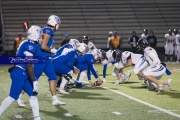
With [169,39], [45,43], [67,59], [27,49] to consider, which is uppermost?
[169,39]

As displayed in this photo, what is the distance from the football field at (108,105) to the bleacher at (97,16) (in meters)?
12.4

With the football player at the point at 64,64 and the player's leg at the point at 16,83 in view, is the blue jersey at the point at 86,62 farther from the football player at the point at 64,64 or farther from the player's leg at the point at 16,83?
the player's leg at the point at 16,83

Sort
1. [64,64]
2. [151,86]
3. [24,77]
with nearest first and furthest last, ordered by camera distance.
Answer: [24,77], [64,64], [151,86]

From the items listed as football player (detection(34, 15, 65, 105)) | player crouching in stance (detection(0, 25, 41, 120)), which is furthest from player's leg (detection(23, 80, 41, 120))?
football player (detection(34, 15, 65, 105))

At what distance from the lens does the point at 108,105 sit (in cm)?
813

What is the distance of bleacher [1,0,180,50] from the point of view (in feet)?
76.9

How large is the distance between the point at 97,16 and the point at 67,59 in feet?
48.8

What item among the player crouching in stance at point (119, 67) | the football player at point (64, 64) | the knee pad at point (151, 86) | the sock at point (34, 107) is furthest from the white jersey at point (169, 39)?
the sock at point (34, 107)

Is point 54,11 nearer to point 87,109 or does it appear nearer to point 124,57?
point 124,57

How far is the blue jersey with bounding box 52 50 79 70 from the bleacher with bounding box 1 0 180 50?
510 inches

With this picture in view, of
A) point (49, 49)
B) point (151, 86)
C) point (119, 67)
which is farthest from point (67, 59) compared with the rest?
point (119, 67)

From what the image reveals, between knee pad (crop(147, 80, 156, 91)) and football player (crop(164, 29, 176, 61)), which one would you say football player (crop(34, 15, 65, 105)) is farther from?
football player (crop(164, 29, 176, 61))

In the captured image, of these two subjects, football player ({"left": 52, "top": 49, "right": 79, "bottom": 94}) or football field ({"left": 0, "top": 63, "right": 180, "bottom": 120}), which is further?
football player ({"left": 52, "top": 49, "right": 79, "bottom": 94})

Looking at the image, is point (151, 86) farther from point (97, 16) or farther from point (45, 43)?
point (97, 16)
